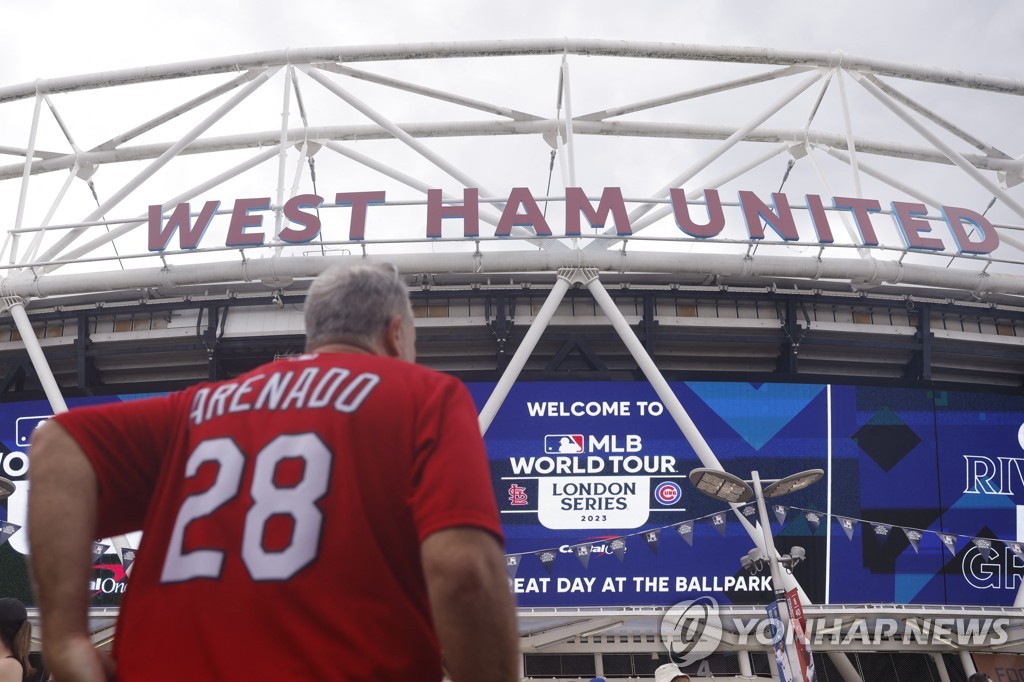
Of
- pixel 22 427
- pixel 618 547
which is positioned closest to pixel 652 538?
pixel 618 547

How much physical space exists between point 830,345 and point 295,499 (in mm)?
19114

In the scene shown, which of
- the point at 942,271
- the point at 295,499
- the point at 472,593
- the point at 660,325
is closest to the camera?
the point at 472,593

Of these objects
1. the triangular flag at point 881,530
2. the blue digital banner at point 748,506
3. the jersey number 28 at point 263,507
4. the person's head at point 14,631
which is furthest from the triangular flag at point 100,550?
the jersey number 28 at point 263,507

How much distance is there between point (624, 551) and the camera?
1820cm

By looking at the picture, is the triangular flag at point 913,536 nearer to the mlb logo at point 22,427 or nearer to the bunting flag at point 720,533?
the bunting flag at point 720,533

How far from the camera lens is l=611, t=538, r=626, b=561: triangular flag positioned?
18.0 metres

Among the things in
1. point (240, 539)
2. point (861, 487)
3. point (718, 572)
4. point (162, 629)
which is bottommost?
point (162, 629)

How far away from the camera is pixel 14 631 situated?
4.34 metres

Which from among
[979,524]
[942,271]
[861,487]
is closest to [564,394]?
[861,487]

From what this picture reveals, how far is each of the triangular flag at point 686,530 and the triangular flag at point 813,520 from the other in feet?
7.53

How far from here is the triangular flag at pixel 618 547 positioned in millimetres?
17969

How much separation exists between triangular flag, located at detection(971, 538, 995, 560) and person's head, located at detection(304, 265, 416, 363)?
1827 centimetres

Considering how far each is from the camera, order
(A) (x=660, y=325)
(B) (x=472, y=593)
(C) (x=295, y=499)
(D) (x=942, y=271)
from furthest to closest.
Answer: (A) (x=660, y=325), (D) (x=942, y=271), (C) (x=295, y=499), (B) (x=472, y=593)

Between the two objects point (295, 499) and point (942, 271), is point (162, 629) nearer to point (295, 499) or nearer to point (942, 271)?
point (295, 499)
